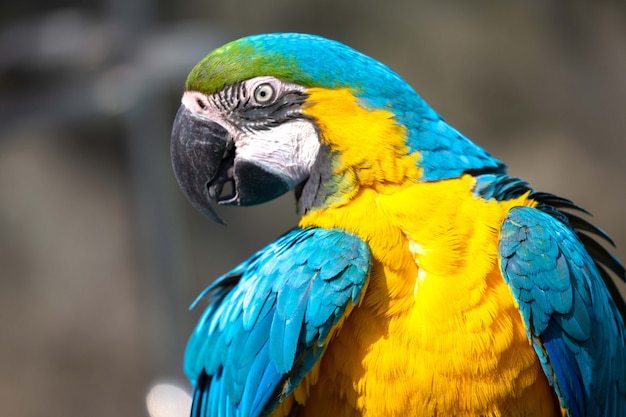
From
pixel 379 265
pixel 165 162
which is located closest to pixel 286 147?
pixel 379 265

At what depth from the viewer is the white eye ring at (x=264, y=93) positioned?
55.4 inches

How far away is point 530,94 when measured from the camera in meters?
3.77

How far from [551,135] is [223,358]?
9.38 feet

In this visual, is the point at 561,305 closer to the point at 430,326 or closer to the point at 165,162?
the point at 430,326

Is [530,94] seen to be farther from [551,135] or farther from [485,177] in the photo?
[485,177]

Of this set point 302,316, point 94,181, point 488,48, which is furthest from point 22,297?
point 302,316

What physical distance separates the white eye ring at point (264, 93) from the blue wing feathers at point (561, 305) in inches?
19.6

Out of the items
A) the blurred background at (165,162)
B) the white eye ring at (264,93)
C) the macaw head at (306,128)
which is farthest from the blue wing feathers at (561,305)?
the blurred background at (165,162)

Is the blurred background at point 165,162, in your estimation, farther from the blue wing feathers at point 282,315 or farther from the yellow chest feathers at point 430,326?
the yellow chest feathers at point 430,326

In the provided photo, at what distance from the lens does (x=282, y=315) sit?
4.22 ft

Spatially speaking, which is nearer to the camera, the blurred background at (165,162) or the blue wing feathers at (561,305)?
the blue wing feathers at (561,305)

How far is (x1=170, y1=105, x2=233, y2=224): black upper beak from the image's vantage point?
1472mm

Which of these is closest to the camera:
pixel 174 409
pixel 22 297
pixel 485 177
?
pixel 485 177

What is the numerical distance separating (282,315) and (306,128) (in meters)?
0.36
